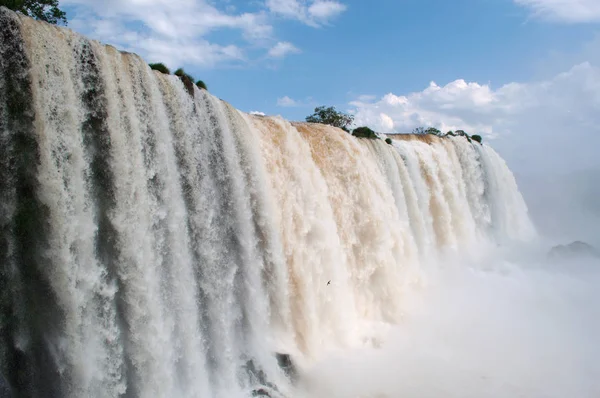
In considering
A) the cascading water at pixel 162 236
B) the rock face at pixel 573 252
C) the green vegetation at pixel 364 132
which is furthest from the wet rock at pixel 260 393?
the rock face at pixel 573 252

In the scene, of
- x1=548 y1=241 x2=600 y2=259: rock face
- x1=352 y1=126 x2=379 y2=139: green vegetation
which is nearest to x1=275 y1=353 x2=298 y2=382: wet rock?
x1=352 y1=126 x2=379 y2=139: green vegetation

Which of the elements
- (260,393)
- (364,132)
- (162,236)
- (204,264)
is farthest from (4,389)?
(364,132)

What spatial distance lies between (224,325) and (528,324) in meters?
7.39

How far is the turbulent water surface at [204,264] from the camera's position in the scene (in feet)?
18.6

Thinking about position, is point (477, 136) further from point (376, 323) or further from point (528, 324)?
point (376, 323)

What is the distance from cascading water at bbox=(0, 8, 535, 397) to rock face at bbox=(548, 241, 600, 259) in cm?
1005

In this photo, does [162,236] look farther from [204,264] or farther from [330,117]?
[330,117]

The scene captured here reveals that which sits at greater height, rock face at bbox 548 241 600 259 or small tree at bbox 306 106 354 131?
small tree at bbox 306 106 354 131

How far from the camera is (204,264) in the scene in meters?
7.66

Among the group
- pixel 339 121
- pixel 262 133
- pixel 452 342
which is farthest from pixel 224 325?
pixel 339 121

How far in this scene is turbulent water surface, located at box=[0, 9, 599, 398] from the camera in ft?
18.6

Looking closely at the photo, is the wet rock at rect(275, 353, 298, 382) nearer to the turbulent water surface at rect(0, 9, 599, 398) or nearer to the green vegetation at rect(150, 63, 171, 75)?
the turbulent water surface at rect(0, 9, 599, 398)

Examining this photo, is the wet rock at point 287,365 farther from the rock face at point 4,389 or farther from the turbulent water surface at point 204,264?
the rock face at point 4,389

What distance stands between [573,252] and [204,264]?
646 inches
